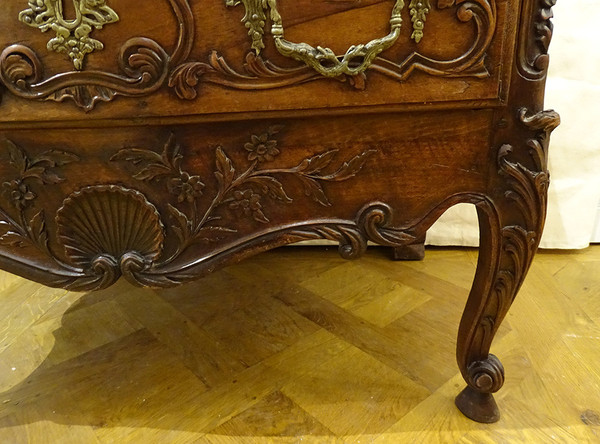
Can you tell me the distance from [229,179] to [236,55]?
12cm

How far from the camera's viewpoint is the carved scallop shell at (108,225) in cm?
47

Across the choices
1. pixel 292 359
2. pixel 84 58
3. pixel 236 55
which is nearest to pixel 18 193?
pixel 84 58

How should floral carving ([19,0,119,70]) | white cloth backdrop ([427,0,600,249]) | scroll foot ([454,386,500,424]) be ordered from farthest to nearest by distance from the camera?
white cloth backdrop ([427,0,600,249]) < scroll foot ([454,386,500,424]) < floral carving ([19,0,119,70])

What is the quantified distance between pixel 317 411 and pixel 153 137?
41 cm

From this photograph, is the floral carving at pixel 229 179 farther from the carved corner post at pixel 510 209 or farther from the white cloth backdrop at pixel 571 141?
the white cloth backdrop at pixel 571 141

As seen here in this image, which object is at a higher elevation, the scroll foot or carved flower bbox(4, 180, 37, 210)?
carved flower bbox(4, 180, 37, 210)

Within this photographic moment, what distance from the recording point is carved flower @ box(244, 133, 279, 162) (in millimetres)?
454

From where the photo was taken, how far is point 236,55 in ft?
1.35

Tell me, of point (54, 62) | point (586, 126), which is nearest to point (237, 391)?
point (54, 62)

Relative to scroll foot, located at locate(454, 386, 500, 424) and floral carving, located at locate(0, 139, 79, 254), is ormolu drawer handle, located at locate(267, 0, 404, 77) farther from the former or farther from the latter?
scroll foot, located at locate(454, 386, 500, 424)

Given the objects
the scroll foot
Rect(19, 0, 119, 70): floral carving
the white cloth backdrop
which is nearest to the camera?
Rect(19, 0, 119, 70): floral carving

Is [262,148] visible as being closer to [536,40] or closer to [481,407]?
[536,40]

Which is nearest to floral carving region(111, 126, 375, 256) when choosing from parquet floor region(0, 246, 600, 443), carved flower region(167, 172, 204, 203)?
carved flower region(167, 172, 204, 203)

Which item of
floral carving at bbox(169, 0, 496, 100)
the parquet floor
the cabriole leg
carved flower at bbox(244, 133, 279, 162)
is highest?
floral carving at bbox(169, 0, 496, 100)
